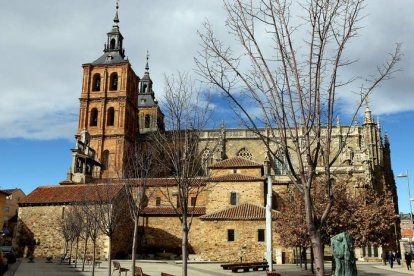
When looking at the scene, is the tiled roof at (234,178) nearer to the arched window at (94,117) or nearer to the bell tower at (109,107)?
the bell tower at (109,107)

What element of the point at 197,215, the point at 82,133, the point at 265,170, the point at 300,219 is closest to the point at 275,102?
the point at 300,219

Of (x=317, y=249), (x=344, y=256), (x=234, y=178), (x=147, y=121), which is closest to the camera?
(x=317, y=249)

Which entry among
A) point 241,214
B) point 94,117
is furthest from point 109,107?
point 241,214

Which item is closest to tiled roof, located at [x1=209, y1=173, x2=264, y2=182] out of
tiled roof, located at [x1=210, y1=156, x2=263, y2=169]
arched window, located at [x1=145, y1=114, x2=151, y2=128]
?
tiled roof, located at [x1=210, y1=156, x2=263, y2=169]

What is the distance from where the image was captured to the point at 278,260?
105 feet

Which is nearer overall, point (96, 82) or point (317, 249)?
point (317, 249)

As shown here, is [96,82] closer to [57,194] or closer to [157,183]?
[57,194]

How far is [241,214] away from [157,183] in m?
8.52

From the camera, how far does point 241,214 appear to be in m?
33.5

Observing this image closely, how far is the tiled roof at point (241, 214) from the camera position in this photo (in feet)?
108

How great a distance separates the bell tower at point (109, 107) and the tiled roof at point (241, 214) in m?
21.5

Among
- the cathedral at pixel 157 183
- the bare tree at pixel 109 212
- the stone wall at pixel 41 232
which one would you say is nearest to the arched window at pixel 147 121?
the cathedral at pixel 157 183

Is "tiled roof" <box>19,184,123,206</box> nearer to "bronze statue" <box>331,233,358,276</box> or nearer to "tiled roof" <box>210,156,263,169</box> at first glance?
"tiled roof" <box>210,156,263,169</box>

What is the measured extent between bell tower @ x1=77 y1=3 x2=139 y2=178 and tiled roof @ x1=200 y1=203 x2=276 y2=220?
70.6ft
